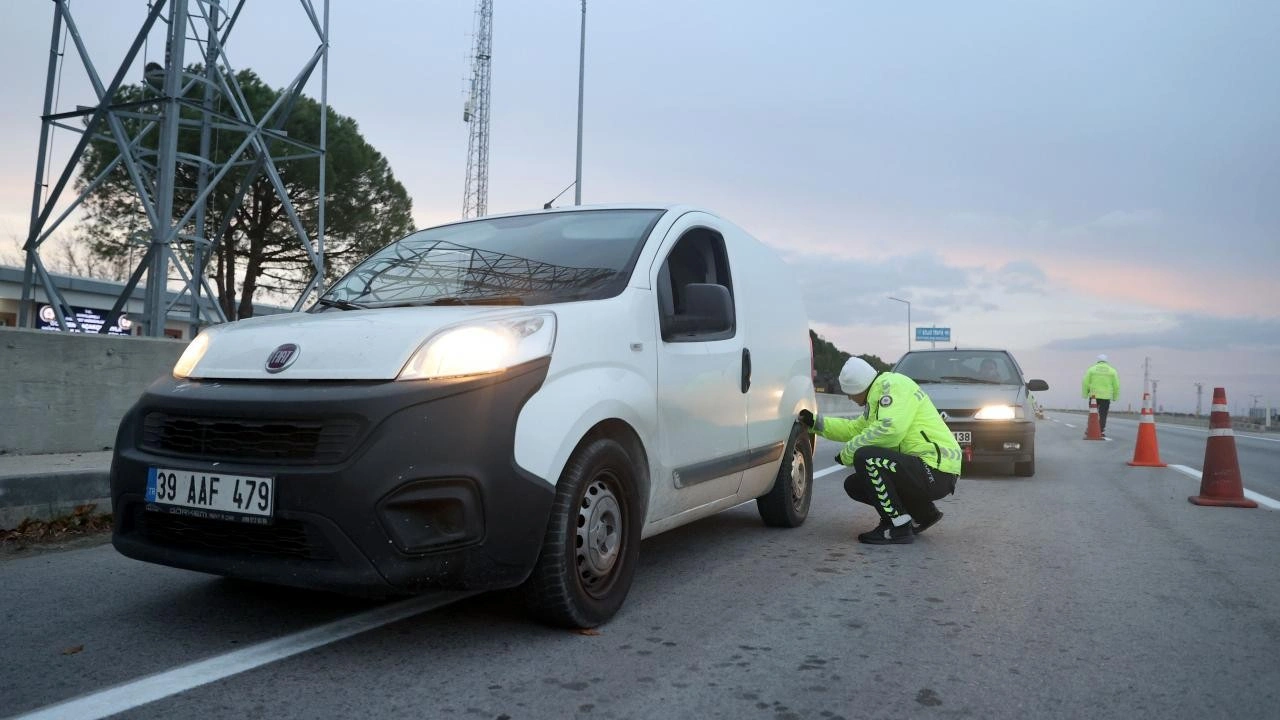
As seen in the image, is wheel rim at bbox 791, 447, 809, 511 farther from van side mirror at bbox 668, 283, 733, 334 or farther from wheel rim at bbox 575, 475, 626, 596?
wheel rim at bbox 575, 475, 626, 596

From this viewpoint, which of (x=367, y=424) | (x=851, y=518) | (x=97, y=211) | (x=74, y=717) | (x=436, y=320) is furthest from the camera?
(x=97, y=211)

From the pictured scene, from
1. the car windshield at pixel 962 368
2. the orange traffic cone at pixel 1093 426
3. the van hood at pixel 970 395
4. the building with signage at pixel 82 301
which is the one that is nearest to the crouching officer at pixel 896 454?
the van hood at pixel 970 395

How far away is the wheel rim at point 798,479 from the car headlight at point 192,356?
358 centimetres

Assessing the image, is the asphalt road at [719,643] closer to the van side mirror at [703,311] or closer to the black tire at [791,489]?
the black tire at [791,489]

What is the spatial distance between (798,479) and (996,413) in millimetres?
4658

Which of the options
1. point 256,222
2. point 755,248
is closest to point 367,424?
point 755,248

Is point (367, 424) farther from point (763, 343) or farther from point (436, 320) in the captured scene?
point (763, 343)

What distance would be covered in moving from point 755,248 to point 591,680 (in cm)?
331

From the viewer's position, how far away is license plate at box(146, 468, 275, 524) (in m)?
2.93

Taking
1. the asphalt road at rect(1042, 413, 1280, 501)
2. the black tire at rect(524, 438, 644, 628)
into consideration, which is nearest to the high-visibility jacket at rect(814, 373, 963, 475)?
the black tire at rect(524, 438, 644, 628)

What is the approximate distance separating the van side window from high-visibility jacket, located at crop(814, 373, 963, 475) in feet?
4.73

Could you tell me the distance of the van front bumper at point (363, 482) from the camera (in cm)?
289

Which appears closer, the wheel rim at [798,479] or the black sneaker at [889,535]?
the black sneaker at [889,535]

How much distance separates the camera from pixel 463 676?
2947 millimetres
